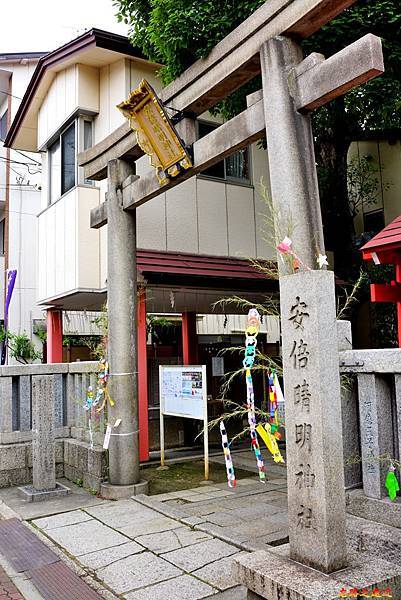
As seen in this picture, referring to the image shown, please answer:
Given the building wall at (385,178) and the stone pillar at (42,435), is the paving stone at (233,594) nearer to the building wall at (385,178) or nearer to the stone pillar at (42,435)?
the stone pillar at (42,435)

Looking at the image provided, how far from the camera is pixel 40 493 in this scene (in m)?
7.52

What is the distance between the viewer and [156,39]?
8281 millimetres

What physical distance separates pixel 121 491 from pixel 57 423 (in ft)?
7.87

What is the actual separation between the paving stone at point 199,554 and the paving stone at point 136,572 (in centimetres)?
11

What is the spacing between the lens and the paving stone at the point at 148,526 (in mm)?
5887

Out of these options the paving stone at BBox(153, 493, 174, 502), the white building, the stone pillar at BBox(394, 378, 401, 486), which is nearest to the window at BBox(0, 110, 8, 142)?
the white building

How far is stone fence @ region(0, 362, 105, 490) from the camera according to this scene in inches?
328

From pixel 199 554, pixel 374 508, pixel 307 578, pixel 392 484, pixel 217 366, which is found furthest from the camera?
pixel 217 366

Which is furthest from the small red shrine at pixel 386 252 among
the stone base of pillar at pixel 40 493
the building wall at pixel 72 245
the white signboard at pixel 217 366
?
the stone base of pillar at pixel 40 493

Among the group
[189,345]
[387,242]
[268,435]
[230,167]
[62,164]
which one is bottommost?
[268,435]

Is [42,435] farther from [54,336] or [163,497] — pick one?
[54,336]

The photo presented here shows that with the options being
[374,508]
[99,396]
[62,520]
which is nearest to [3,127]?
[99,396]

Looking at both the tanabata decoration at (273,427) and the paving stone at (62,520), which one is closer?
the tanabata decoration at (273,427)

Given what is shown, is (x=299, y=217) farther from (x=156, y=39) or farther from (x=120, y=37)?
(x=120, y=37)
